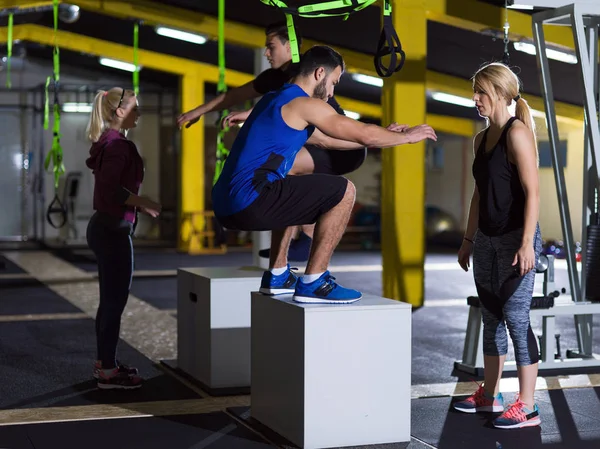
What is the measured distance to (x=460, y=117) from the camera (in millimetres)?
15438

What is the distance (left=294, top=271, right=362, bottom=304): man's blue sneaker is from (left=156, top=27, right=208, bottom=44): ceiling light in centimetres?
858

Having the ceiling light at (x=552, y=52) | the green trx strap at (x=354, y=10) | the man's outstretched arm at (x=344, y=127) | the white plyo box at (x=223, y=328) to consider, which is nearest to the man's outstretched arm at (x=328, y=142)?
the green trx strap at (x=354, y=10)

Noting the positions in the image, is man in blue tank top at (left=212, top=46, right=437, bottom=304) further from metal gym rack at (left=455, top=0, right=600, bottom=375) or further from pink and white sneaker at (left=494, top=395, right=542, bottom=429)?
metal gym rack at (left=455, top=0, right=600, bottom=375)

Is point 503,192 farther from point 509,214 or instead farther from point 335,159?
point 335,159

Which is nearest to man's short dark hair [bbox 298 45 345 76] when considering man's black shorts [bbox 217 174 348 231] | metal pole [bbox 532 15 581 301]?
Result: man's black shorts [bbox 217 174 348 231]

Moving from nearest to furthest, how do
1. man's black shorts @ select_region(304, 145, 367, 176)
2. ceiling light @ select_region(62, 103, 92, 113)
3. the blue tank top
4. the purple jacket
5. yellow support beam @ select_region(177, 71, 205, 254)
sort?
the blue tank top → man's black shorts @ select_region(304, 145, 367, 176) → the purple jacket → yellow support beam @ select_region(177, 71, 205, 254) → ceiling light @ select_region(62, 103, 92, 113)

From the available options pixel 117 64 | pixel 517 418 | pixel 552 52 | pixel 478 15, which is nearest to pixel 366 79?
pixel 552 52

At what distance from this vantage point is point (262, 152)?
348 cm

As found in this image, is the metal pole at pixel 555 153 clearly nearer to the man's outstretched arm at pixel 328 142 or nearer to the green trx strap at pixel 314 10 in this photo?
the man's outstretched arm at pixel 328 142

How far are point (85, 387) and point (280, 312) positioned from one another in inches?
59.0

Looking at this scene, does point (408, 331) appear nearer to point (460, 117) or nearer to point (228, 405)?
point (228, 405)

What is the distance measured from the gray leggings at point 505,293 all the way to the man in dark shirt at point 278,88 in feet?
2.52

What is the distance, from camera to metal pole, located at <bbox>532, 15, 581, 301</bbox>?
5297mm

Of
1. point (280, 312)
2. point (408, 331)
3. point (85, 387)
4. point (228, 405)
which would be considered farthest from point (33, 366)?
point (408, 331)
